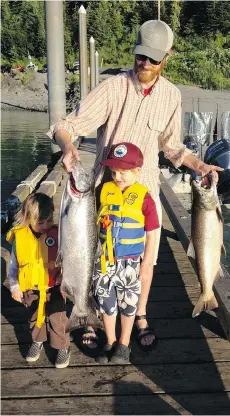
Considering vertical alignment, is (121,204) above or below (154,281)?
above

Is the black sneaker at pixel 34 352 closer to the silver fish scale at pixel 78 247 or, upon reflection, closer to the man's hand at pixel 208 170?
the silver fish scale at pixel 78 247

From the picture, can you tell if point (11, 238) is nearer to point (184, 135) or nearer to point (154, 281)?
point (154, 281)

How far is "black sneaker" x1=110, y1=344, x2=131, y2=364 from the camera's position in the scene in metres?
3.03

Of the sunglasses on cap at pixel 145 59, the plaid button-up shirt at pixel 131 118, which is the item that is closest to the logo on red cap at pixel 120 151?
the plaid button-up shirt at pixel 131 118

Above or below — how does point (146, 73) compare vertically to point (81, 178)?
above

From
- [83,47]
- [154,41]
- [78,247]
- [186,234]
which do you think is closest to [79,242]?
[78,247]

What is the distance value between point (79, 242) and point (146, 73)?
113 centimetres

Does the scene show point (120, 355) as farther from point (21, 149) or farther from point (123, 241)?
point (21, 149)

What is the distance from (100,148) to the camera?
3.13 metres

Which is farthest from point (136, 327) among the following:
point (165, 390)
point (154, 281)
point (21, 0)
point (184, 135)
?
point (21, 0)

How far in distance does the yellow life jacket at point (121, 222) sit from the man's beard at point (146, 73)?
0.68m

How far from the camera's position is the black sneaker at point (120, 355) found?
119 inches

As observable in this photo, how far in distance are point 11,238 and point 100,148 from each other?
2.79ft

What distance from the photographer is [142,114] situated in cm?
297
